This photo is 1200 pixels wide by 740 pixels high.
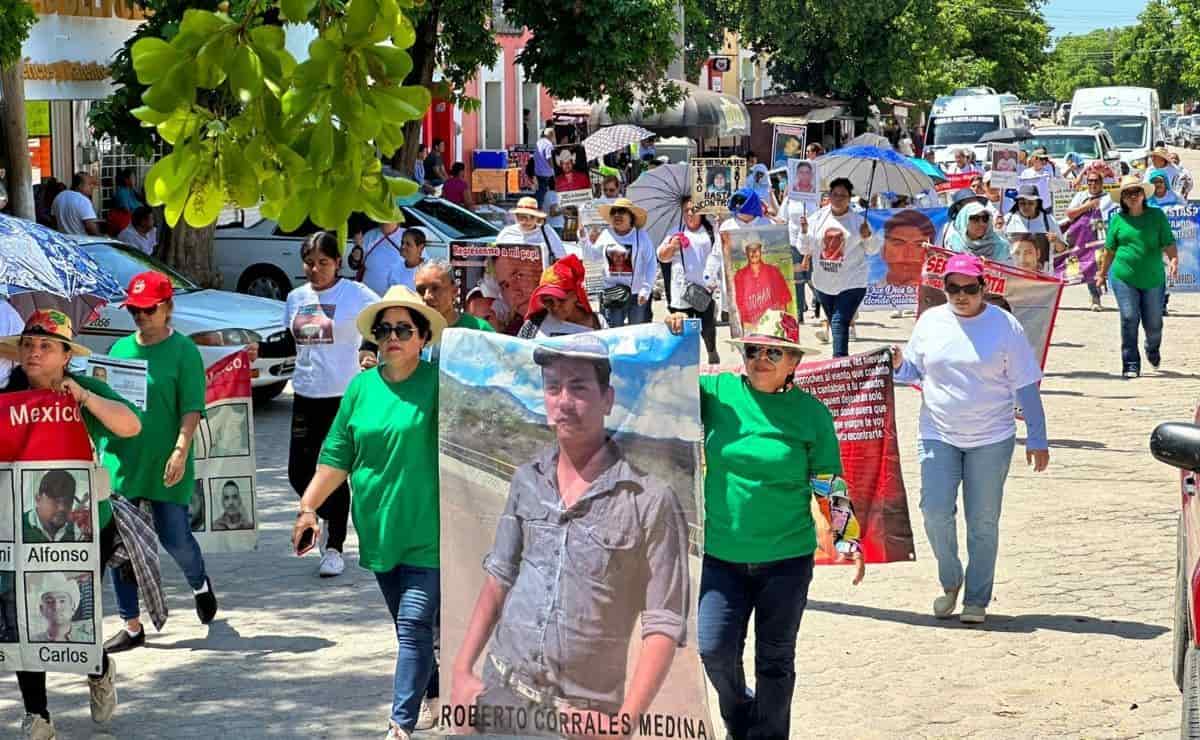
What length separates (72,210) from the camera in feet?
68.7

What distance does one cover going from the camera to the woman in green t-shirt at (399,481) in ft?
21.0

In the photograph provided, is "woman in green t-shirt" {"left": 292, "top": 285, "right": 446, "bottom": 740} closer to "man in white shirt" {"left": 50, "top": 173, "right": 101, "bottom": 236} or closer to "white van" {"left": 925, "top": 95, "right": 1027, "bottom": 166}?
"man in white shirt" {"left": 50, "top": 173, "right": 101, "bottom": 236}

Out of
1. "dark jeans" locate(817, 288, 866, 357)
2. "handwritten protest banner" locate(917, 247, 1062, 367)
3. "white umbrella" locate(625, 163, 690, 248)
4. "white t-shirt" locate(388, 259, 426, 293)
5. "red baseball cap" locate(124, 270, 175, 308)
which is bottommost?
"dark jeans" locate(817, 288, 866, 357)

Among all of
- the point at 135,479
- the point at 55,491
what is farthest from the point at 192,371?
the point at 55,491

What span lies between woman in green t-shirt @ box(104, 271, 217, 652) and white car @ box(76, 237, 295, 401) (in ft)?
18.9

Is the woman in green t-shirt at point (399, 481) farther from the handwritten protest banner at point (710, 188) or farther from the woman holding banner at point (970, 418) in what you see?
the handwritten protest banner at point (710, 188)

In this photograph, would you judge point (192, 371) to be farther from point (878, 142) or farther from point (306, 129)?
point (878, 142)

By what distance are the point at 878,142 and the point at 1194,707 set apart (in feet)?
61.3

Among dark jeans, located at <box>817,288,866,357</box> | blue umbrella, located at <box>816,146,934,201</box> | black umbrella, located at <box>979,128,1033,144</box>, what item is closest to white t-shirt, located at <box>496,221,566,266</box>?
dark jeans, located at <box>817,288,866,357</box>

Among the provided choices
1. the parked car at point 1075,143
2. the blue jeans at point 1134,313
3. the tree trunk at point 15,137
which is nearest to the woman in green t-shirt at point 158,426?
the blue jeans at point 1134,313

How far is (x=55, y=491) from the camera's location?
6.80 metres

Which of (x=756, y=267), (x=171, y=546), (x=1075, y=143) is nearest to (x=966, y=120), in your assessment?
(x=1075, y=143)

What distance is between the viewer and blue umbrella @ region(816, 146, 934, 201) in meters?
20.3

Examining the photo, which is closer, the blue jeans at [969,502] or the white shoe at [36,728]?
the white shoe at [36,728]
